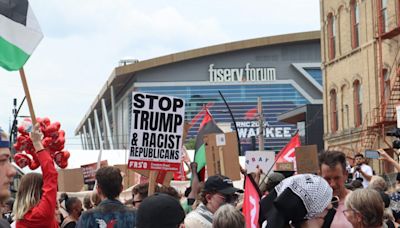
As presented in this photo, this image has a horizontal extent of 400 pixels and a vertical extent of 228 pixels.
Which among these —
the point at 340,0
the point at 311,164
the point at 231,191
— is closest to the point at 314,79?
the point at 340,0

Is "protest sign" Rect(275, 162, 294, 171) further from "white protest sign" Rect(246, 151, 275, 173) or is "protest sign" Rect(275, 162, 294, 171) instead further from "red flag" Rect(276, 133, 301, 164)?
"white protest sign" Rect(246, 151, 275, 173)

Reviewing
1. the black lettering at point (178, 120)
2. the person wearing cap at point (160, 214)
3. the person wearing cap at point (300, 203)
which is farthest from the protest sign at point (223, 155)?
the person wearing cap at point (300, 203)

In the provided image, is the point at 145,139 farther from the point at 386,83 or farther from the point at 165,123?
the point at 386,83

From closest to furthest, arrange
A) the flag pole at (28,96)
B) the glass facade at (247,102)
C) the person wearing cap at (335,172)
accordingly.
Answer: the person wearing cap at (335,172) < the flag pole at (28,96) < the glass facade at (247,102)

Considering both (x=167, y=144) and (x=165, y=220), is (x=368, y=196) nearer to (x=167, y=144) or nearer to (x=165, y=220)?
(x=165, y=220)

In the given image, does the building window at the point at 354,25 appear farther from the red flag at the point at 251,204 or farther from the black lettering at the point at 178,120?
the red flag at the point at 251,204

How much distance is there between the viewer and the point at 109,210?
659 centimetres

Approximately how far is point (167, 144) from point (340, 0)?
1027 inches

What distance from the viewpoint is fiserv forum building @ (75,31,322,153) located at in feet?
245

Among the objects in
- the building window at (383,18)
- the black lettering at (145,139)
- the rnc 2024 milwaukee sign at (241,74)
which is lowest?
the black lettering at (145,139)

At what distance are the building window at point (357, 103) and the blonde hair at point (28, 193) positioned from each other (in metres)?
26.6

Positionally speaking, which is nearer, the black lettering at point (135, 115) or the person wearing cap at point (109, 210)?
the person wearing cap at point (109, 210)

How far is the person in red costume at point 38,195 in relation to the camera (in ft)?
20.8

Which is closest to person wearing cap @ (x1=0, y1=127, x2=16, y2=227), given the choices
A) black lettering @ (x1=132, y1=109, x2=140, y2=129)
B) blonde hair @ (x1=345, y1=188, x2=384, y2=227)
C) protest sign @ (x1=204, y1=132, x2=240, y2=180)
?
blonde hair @ (x1=345, y1=188, x2=384, y2=227)
